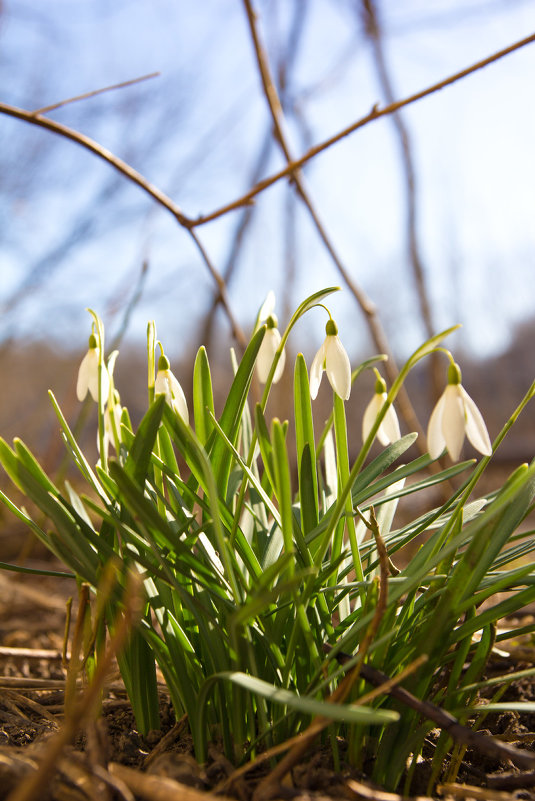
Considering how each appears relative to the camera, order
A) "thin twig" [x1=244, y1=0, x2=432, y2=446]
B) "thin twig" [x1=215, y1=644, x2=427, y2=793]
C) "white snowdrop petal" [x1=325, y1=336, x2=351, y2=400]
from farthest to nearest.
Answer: "thin twig" [x1=244, y1=0, x2=432, y2=446], "white snowdrop petal" [x1=325, y1=336, x2=351, y2=400], "thin twig" [x1=215, y1=644, x2=427, y2=793]

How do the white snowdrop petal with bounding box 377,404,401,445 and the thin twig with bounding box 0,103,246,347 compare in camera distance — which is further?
the thin twig with bounding box 0,103,246,347

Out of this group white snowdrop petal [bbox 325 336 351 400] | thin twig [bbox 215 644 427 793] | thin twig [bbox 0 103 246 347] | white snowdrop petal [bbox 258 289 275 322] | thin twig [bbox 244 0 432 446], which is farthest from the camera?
thin twig [bbox 244 0 432 446]

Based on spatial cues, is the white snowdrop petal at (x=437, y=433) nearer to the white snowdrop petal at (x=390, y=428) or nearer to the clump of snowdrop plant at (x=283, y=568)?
the clump of snowdrop plant at (x=283, y=568)

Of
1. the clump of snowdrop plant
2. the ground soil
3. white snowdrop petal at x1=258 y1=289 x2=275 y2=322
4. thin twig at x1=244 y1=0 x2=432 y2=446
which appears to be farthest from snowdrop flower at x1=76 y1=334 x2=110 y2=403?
thin twig at x1=244 y1=0 x2=432 y2=446

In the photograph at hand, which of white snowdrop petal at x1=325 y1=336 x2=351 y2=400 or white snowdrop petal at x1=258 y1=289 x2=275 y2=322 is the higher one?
white snowdrop petal at x1=258 y1=289 x2=275 y2=322

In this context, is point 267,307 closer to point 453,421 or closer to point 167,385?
point 167,385

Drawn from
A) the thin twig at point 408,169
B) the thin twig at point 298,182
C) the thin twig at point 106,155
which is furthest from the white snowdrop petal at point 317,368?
the thin twig at point 408,169

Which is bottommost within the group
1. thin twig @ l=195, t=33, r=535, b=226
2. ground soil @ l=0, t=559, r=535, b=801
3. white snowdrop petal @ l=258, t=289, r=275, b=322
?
ground soil @ l=0, t=559, r=535, b=801

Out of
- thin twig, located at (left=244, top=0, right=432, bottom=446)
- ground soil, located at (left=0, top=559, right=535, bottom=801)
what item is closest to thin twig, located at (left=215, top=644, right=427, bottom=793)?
ground soil, located at (left=0, top=559, right=535, bottom=801)

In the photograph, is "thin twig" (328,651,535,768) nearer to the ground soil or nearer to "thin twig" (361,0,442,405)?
the ground soil
